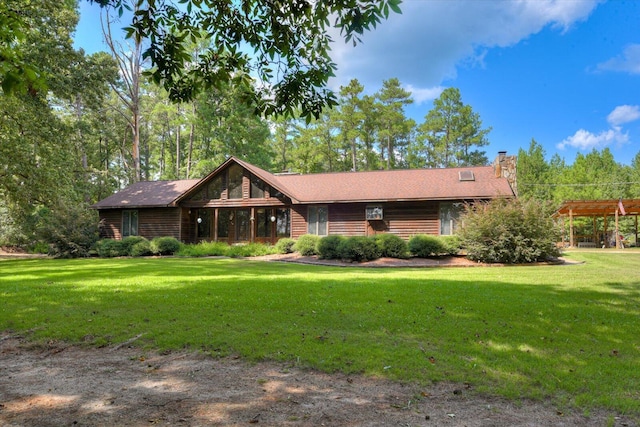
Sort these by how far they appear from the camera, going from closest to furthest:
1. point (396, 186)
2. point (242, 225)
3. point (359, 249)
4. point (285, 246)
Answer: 1. point (359, 249)
2. point (285, 246)
3. point (396, 186)
4. point (242, 225)

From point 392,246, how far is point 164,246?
1262cm

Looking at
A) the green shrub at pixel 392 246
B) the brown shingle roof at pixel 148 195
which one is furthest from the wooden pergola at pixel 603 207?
the brown shingle roof at pixel 148 195

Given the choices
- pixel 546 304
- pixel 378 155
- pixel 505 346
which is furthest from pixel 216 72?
pixel 378 155

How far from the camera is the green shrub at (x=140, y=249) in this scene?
21094 mm

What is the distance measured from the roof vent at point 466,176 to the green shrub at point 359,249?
875 centimetres

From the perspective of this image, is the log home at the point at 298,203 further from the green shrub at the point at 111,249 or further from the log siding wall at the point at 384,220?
the green shrub at the point at 111,249

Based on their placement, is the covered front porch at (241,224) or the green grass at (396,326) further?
the covered front porch at (241,224)

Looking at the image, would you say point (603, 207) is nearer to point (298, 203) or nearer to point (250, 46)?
point (298, 203)

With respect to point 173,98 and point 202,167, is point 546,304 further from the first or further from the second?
point 202,167

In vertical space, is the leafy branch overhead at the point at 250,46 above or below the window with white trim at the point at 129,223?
above

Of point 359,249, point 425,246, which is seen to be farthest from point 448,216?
point 359,249

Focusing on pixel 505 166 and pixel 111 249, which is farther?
pixel 505 166

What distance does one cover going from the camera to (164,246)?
2120cm

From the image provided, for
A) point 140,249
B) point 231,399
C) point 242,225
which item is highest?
point 242,225
